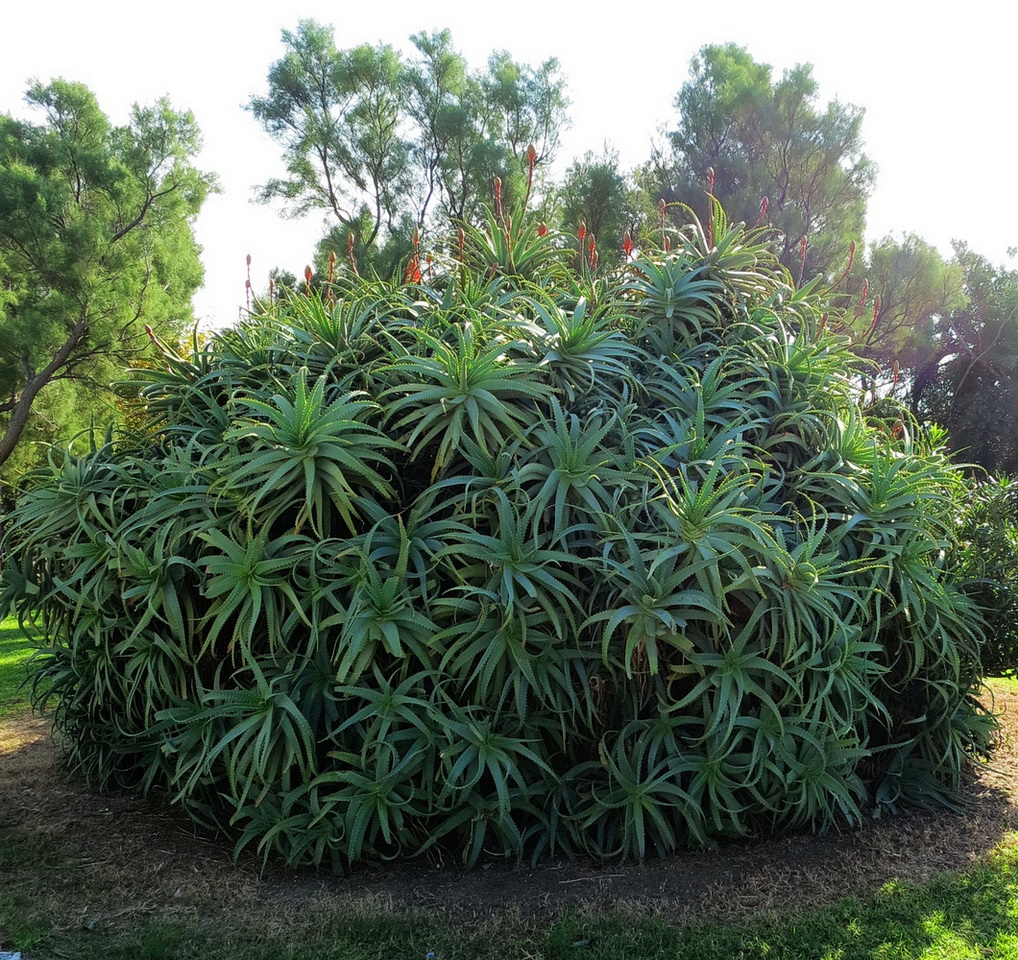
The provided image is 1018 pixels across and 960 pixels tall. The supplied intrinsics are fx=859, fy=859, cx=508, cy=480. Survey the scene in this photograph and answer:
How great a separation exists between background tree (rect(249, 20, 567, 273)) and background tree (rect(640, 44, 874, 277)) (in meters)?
3.94

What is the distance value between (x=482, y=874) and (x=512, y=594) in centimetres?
121

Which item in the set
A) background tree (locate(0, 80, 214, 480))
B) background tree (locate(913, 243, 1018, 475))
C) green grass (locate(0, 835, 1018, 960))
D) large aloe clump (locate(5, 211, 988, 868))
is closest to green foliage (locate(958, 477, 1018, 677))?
large aloe clump (locate(5, 211, 988, 868))

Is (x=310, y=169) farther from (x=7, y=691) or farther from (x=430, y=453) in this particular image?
(x=430, y=453)

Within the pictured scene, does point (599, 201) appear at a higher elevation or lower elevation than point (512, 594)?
higher

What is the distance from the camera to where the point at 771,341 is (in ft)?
13.8

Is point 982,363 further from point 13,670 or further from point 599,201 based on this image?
point 13,670

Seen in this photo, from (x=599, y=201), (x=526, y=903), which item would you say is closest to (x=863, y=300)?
(x=526, y=903)

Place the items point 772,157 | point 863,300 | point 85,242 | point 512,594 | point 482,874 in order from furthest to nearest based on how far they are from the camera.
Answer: point 772,157 < point 85,242 < point 863,300 < point 482,874 < point 512,594

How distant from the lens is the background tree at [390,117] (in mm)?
21188

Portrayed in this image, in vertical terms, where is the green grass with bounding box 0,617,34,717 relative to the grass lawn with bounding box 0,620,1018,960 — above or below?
above

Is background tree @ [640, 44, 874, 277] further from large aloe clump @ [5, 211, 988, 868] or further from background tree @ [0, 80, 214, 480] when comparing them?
large aloe clump @ [5, 211, 988, 868]

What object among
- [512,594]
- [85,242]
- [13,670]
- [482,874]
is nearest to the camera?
[512,594]

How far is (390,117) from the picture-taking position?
21.6m

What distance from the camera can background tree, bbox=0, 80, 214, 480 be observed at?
17156mm
